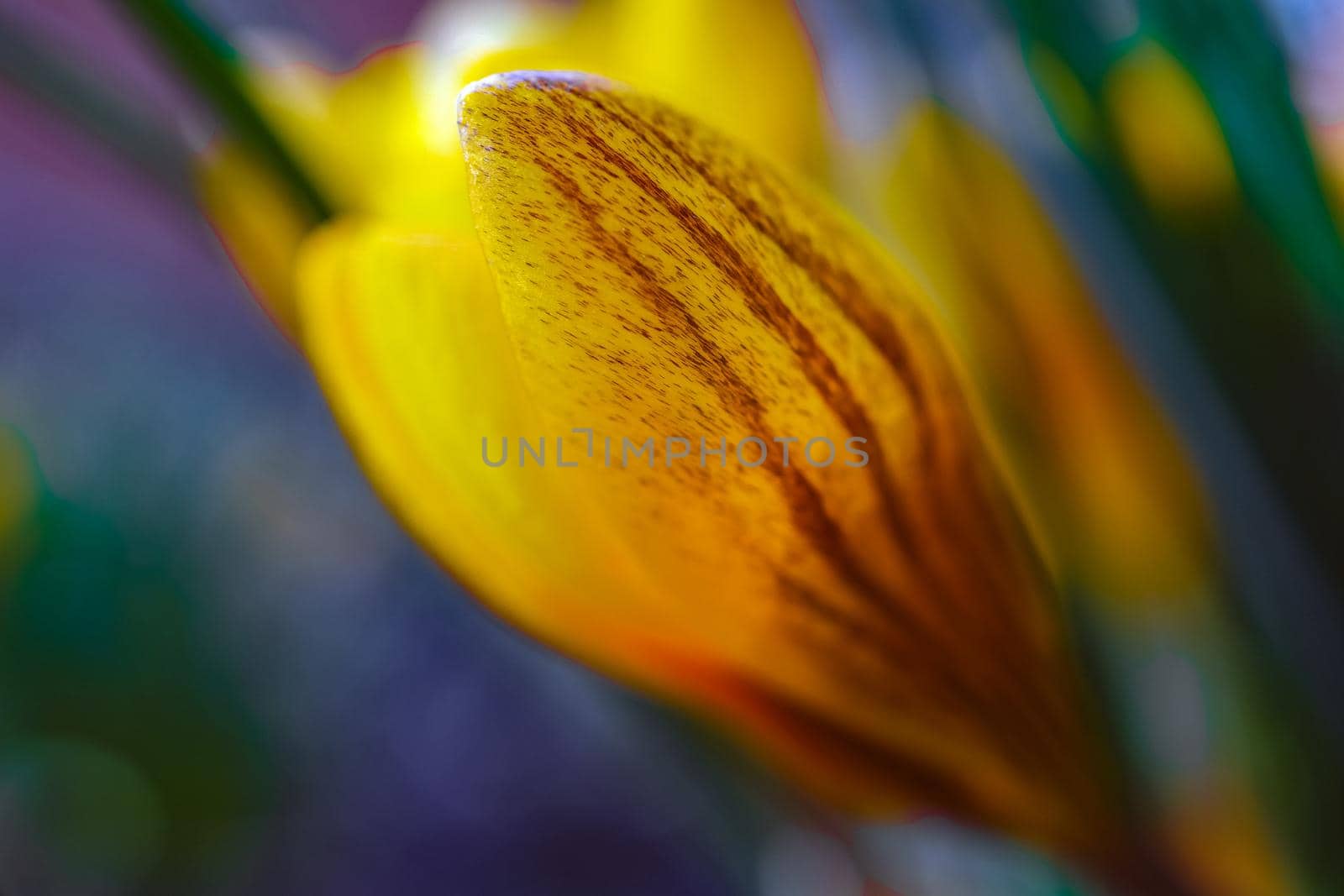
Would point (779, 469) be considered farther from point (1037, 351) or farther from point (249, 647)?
point (249, 647)

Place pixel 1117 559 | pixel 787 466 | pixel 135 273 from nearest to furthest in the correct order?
pixel 787 466
pixel 1117 559
pixel 135 273

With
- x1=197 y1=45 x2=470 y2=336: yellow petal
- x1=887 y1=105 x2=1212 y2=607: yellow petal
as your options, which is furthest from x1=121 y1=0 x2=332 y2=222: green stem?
x1=887 y1=105 x2=1212 y2=607: yellow petal

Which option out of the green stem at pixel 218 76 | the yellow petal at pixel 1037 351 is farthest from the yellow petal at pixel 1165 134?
the green stem at pixel 218 76

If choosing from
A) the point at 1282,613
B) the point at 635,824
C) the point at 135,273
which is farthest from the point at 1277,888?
the point at 135,273

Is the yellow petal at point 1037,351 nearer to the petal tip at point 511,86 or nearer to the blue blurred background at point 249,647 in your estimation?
the blue blurred background at point 249,647

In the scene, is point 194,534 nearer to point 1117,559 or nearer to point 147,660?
point 147,660

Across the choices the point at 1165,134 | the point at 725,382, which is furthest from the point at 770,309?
the point at 1165,134
